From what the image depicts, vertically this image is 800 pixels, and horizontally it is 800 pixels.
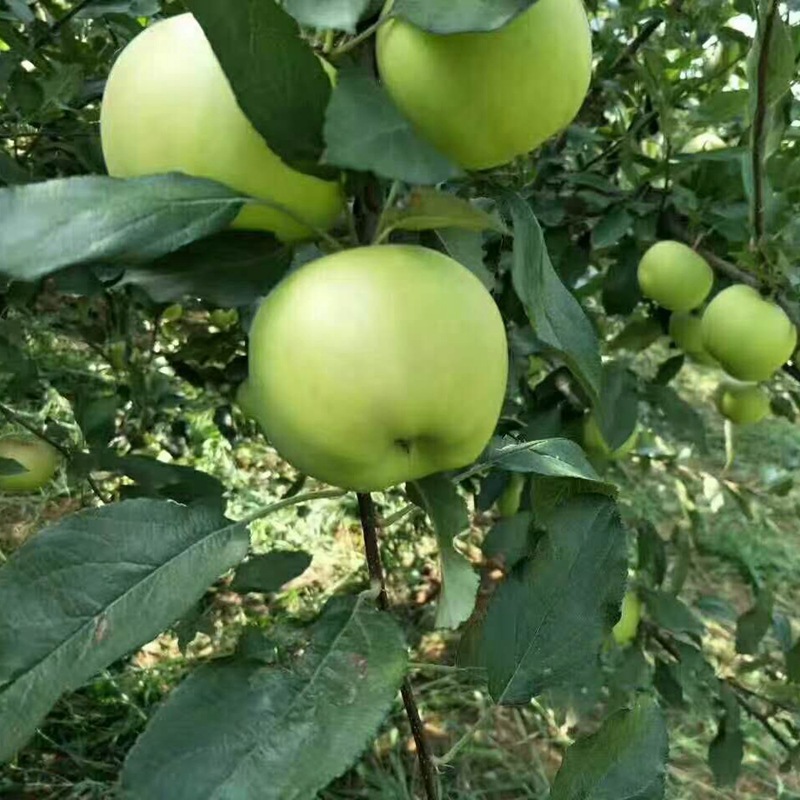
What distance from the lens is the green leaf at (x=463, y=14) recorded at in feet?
1.56

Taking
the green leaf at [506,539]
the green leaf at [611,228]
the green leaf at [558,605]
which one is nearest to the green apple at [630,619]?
the green leaf at [506,539]

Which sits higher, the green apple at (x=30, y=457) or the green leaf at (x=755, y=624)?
the green apple at (x=30, y=457)

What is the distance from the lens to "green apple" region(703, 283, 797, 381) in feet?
4.61

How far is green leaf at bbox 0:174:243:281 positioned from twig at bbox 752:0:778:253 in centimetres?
63

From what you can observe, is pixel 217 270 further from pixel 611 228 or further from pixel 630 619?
pixel 630 619

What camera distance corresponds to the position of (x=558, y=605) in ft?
2.39

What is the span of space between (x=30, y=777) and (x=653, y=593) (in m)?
1.31

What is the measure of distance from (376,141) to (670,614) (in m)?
1.51

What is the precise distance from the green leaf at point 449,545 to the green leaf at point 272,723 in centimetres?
4

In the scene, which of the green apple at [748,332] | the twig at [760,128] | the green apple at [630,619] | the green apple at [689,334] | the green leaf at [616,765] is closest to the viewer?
the green leaf at [616,765]

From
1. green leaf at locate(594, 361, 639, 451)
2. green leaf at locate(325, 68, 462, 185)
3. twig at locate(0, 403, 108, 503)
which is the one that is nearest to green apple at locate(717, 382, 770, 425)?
green leaf at locate(594, 361, 639, 451)

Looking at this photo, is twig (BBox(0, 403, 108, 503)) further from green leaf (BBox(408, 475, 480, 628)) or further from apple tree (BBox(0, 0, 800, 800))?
green leaf (BBox(408, 475, 480, 628))

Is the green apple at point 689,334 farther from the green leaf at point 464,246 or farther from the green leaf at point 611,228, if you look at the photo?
the green leaf at point 464,246

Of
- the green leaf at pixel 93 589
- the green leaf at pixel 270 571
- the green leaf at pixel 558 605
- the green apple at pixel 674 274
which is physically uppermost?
the green leaf at pixel 93 589
